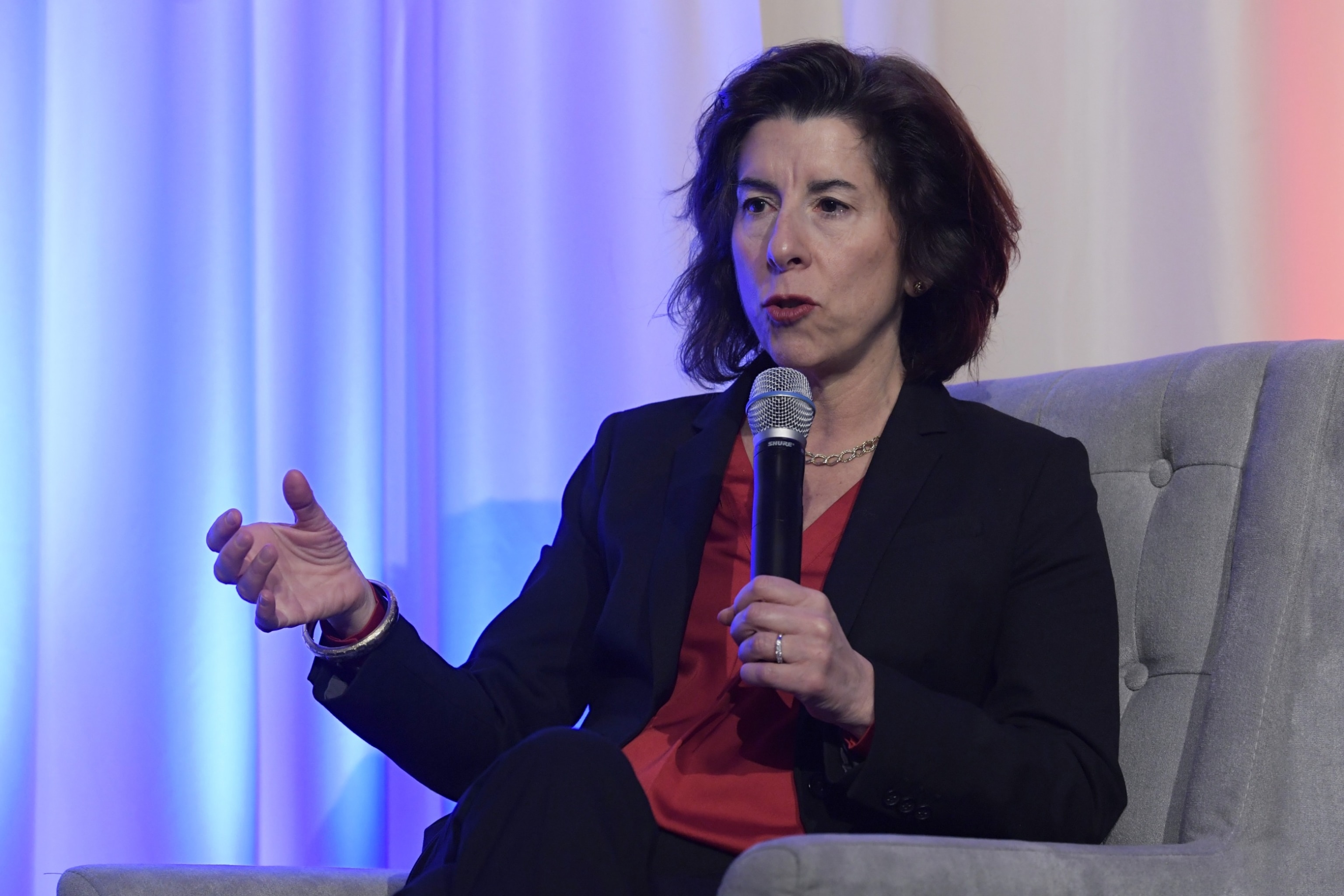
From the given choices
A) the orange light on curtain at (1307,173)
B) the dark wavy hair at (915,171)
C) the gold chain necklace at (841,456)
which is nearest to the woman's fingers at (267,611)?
the gold chain necklace at (841,456)

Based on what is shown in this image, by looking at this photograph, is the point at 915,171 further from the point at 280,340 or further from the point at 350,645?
the point at 280,340

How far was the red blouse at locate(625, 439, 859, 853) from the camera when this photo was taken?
1.35 meters

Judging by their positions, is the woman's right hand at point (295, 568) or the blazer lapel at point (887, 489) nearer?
the woman's right hand at point (295, 568)

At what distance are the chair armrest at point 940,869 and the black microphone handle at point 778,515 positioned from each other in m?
0.23

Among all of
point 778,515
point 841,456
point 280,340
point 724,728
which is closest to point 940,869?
point 778,515

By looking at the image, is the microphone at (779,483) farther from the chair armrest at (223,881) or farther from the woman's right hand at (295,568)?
the chair armrest at (223,881)

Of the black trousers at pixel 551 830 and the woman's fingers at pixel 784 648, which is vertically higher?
the woman's fingers at pixel 784 648

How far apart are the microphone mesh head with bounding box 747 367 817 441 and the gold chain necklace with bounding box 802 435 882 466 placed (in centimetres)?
31

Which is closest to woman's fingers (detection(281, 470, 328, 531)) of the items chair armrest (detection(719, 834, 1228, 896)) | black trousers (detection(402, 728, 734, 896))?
black trousers (detection(402, 728, 734, 896))

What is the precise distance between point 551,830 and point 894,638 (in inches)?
18.3

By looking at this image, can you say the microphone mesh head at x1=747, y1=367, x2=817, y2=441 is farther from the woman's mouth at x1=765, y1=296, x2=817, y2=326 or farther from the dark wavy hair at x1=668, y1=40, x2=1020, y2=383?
the dark wavy hair at x1=668, y1=40, x2=1020, y2=383

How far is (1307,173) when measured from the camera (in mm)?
2170

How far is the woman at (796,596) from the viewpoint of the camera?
119cm

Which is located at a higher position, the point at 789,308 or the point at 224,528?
the point at 789,308
